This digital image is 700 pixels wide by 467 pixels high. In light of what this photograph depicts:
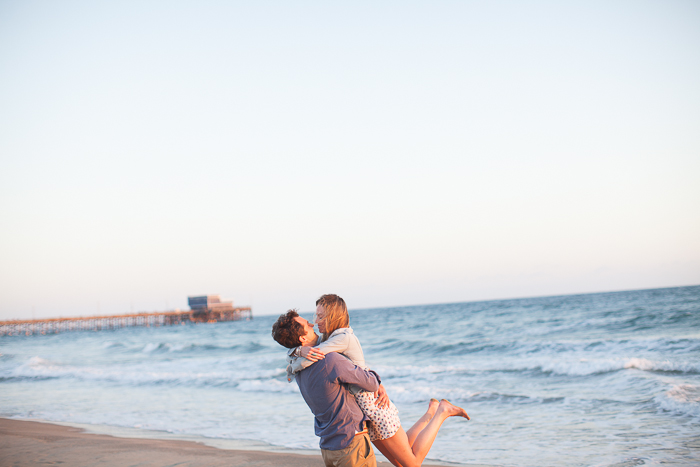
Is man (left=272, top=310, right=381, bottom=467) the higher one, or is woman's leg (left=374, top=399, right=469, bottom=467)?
man (left=272, top=310, right=381, bottom=467)

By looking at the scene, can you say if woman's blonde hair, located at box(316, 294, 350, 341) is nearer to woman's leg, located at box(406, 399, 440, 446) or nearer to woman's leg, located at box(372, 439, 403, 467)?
woman's leg, located at box(372, 439, 403, 467)

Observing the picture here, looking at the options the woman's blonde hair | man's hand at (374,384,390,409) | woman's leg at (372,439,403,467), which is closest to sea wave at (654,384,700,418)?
woman's leg at (372,439,403,467)

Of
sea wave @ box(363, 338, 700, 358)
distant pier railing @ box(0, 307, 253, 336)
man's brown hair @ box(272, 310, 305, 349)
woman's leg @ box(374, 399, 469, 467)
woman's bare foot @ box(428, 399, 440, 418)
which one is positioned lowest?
distant pier railing @ box(0, 307, 253, 336)

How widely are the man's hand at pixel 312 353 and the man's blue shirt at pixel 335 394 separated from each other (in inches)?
2.2

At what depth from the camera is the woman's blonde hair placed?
3072 millimetres

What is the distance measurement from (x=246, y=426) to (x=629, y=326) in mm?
16349

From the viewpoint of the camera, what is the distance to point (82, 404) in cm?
1011

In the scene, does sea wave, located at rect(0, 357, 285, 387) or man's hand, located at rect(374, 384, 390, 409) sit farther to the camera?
sea wave, located at rect(0, 357, 285, 387)

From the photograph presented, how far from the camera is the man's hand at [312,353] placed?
9.21 ft

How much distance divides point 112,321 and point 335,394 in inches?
2668

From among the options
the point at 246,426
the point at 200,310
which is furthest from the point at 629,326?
the point at 200,310

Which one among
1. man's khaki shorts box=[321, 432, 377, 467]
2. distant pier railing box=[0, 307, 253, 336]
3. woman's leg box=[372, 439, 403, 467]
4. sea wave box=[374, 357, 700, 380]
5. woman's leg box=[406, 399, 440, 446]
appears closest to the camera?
man's khaki shorts box=[321, 432, 377, 467]

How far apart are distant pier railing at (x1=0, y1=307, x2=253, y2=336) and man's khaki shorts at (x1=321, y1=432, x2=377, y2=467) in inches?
2542

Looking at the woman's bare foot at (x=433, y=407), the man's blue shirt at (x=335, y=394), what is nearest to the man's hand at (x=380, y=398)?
the man's blue shirt at (x=335, y=394)
